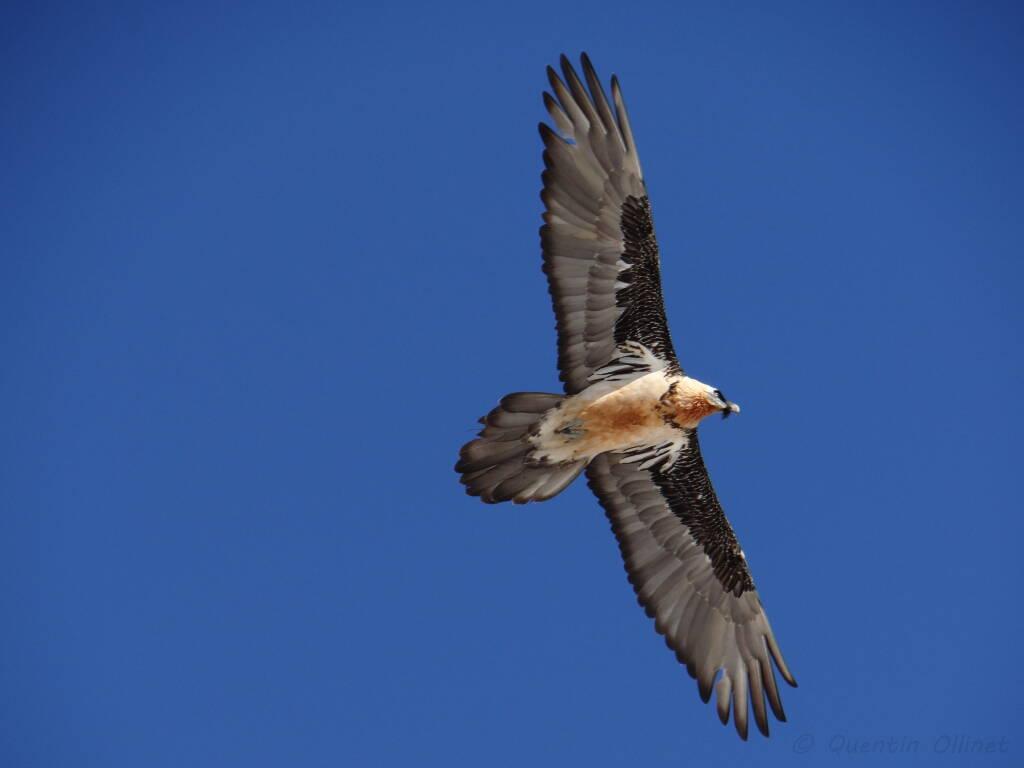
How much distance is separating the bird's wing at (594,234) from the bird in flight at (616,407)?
0.04ft

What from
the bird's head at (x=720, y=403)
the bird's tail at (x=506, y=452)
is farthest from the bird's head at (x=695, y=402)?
the bird's tail at (x=506, y=452)

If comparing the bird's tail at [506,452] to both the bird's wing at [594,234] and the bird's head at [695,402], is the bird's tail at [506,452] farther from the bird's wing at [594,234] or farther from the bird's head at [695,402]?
the bird's head at [695,402]

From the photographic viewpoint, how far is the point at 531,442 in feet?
34.6

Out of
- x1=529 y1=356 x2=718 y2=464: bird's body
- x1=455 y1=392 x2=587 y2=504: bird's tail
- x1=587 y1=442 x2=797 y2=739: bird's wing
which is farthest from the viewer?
x1=587 y1=442 x2=797 y2=739: bird's wing

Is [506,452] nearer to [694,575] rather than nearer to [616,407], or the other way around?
[616,407]

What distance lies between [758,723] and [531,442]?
4180 millimetres

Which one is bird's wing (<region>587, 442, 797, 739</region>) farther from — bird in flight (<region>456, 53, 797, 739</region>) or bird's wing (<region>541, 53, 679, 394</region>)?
bird's wing (<region>541, 53, 679, 394</region>)

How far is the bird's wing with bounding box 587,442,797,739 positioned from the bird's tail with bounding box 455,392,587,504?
130cm

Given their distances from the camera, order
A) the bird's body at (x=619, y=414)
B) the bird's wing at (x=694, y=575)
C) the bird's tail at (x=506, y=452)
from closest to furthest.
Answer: the bird's tail at (x=506, y=452) < the bird's body at (x=619, y=414) < the bird's wing at (x=694, y=575)

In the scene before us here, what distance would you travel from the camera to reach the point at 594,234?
1055 cm

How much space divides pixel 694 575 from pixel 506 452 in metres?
3.09

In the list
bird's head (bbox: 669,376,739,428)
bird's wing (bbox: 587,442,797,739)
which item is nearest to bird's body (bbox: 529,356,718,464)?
bird's head (bbox: 669,376,739,428)

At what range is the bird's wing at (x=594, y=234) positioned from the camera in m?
10.4

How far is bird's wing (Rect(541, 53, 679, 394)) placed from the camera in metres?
10.4
